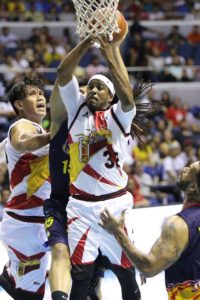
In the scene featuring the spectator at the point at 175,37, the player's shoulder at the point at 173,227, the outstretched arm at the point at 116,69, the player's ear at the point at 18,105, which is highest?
the outstretched arm at the point at 116,69

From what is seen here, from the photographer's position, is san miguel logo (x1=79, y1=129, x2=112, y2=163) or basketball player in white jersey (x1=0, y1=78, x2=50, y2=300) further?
basketball player in white jersey (x1=0, y1=78, x2=50, y2=300)

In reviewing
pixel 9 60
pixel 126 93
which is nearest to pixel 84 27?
pixel 126 93

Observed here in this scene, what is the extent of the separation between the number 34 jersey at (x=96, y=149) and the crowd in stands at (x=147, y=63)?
6212 millimetres

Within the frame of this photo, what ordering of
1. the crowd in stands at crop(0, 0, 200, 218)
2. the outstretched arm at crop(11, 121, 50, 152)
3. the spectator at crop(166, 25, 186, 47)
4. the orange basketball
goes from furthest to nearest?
the spectator at crop(166, 25, 186, 47), the crowd in stands at crop(0, 0, 200, 218), the outstretched arm at crop(11, 121, 50, 152), the orange basketball

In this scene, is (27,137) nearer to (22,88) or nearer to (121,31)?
(22,88)

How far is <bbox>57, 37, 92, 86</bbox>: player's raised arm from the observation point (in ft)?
17.7

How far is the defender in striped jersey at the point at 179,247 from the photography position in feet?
13.8

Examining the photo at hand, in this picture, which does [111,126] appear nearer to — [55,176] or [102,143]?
[102,143]

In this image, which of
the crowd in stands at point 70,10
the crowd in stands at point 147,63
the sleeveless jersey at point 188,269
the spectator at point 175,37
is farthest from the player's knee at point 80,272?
the spectator at point 175,37

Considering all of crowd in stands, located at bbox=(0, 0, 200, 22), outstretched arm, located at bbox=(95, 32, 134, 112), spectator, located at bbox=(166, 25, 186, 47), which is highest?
outstretched arm, located at bbox=(95, 32, 134, 112)

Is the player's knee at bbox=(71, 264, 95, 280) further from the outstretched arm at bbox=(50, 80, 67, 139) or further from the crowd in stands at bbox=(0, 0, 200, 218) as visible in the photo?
the crowd in stands at bbox=(0, 0, 200, 218)

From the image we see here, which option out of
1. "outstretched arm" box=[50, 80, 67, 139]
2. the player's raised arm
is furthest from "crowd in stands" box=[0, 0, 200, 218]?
the player's raised arm

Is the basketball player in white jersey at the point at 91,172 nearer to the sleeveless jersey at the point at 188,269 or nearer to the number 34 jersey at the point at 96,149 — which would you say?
the number 34 jersey at the point at 96,149

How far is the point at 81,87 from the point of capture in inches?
246
